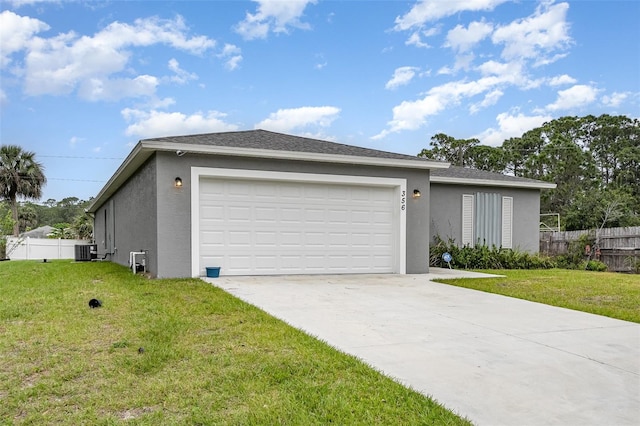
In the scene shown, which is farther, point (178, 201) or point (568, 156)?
point (568, 156)

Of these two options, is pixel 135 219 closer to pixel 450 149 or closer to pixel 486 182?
pixel 486 182

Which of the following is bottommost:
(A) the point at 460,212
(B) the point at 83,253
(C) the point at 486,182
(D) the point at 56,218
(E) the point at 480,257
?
(B) the point at 83,253

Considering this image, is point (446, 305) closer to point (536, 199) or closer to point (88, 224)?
point (536, 199)

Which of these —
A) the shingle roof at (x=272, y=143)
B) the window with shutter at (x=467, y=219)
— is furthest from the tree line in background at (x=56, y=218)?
the window with shutter at (x=467, y=219)

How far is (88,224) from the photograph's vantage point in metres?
30.8

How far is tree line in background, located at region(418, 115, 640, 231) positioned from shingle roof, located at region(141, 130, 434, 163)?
715 inches

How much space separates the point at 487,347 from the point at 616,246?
1251 centimetres

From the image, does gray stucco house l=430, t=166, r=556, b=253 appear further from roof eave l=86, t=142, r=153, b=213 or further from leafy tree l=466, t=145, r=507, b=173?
leafy tree l=466, t=145, r=507, b=173

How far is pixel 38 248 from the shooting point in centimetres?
2359

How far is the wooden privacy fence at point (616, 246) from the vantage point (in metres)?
13.5

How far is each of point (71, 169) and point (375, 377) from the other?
33.7 metres

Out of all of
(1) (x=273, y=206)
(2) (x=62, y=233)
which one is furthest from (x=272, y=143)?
(2) (x=62, y=233)

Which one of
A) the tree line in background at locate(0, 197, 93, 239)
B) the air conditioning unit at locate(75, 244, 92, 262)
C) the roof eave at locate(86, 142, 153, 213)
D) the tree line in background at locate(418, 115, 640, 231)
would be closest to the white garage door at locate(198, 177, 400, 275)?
the roof eave at locate(86, 142, 153, 213)

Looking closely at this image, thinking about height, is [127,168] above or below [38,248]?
above
